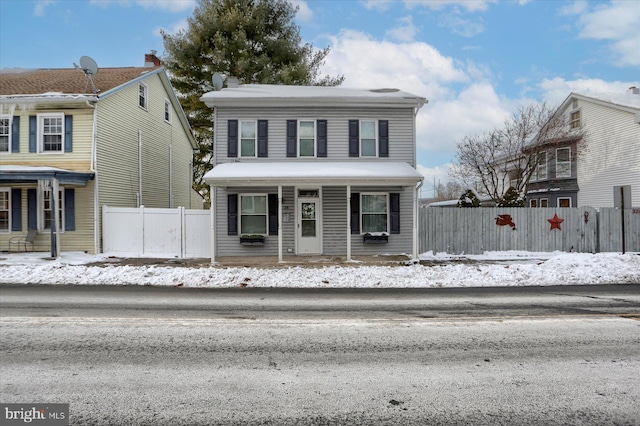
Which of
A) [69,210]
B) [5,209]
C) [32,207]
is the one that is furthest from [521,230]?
[5,209]

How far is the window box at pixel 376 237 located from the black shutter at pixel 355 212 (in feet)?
1.52

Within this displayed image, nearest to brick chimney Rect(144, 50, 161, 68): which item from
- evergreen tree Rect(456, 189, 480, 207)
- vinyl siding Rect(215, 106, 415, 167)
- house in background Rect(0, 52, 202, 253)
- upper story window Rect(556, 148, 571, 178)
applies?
house in background Rect(0, 52, 202, 253)

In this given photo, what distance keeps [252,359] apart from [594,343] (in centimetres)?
446

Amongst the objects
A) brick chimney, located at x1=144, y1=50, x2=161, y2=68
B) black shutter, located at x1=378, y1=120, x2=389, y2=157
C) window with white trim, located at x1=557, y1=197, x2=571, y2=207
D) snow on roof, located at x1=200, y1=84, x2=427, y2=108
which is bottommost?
window with white trim, located at x1=557, y1=197, x2=571, y2=207

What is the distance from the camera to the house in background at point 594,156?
2191 cm

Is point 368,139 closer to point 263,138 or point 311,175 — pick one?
point 311,175

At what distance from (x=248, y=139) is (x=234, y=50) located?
11.2 metres

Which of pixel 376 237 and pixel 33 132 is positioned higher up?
pixel 33 132

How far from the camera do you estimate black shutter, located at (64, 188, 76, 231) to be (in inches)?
607

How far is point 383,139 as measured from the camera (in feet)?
51.4

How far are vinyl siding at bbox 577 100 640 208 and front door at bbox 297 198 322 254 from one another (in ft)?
58.7

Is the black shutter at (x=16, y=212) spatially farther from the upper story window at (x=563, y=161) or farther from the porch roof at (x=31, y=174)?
the upper story window at (x=563, y=161)

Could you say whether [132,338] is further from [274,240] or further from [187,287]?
[274,240]

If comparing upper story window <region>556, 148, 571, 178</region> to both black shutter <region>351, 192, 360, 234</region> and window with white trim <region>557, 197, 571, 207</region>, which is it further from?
black shutter <region>351, 192, 360, 234</region>
